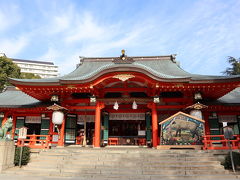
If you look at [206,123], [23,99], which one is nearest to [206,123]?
[206,123]

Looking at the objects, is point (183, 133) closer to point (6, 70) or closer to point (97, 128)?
point (97, 128)

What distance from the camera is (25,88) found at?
13.4 metres

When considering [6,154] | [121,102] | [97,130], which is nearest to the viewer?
[6,154]

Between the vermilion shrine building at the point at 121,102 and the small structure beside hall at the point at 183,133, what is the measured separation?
1113mm

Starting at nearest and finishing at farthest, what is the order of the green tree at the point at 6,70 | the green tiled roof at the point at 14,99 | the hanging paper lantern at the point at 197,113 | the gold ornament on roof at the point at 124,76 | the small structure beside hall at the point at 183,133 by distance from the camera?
the small structure beside hall at the point at 183,133, the hanging paper lantern at the point at 197,113, the gold ornament on roof at the point at 124,76, the green tiled roof at the point at 14,99, the green tree at the point at 6,70

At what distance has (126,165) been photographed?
9289mm

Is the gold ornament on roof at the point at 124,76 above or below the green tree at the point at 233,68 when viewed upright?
below

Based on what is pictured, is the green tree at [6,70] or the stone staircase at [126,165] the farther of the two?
the green tree at [6,70]

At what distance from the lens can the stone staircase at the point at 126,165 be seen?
8469mm

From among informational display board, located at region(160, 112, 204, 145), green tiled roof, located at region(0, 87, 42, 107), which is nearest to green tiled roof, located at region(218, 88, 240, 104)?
informational display board, located at region(160, 112, 204, 145)

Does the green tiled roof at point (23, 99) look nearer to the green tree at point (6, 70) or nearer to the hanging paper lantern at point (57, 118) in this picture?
the hanging paper lantern at point (57, 118)

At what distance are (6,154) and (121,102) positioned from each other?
25.4 ft

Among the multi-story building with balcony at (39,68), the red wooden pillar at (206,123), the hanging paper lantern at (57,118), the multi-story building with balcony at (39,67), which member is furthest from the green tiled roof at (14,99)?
the multi-story building with balcony at (39,68)

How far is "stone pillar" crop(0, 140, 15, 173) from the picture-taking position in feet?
31.0
